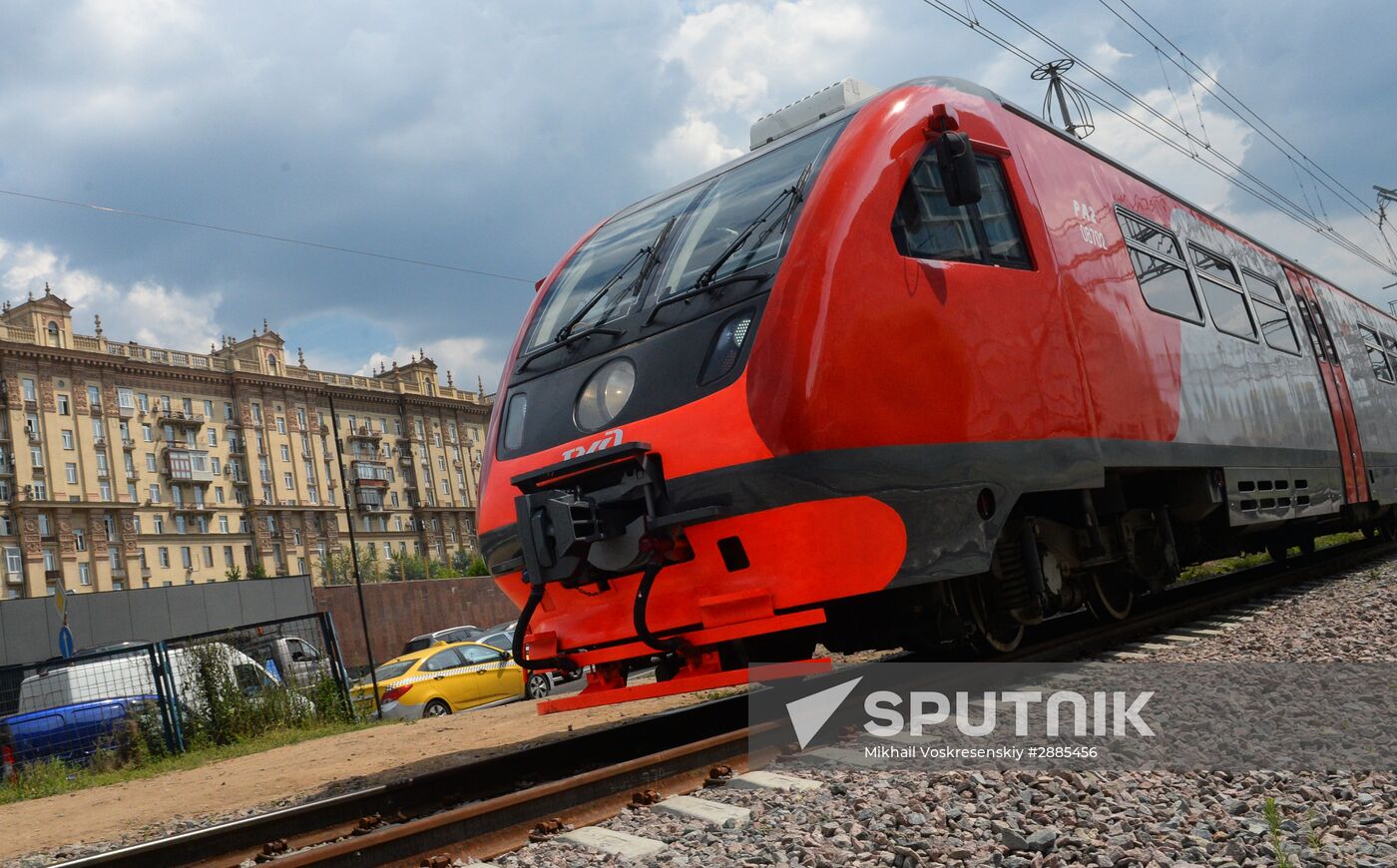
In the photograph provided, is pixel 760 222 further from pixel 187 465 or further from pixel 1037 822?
pixel 187 465

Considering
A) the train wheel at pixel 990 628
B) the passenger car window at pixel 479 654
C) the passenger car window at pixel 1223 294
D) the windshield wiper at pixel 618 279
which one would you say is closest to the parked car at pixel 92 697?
the passenger car window at pixel 479 654

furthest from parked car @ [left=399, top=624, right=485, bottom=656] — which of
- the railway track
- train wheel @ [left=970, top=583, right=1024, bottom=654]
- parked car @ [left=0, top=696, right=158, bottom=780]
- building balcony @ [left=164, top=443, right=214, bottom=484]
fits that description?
building balcony @ [left=164, top=443, right=214, bottom=484]

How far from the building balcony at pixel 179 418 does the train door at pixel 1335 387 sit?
278 feet

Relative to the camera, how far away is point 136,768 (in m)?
11.2

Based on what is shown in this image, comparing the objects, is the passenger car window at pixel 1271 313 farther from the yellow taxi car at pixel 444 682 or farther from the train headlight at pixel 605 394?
the yellow taxi car at pixel 444 682

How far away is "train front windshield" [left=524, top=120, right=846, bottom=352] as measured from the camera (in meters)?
5.91

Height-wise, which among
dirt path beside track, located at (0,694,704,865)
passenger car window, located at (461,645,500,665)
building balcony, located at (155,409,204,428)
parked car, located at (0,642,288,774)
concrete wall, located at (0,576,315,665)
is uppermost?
building balcony, located at (155,409,204,428)

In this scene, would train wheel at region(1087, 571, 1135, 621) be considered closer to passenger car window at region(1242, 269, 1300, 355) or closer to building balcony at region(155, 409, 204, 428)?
passenger car window at region(1242, 269, 1300, 355)

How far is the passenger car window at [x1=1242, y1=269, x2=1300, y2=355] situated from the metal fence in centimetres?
1065

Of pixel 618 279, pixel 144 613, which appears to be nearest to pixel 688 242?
pixel 618 279

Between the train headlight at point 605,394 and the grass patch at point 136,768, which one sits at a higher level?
the train headlight at point 605,394

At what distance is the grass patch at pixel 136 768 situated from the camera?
33.9 feet

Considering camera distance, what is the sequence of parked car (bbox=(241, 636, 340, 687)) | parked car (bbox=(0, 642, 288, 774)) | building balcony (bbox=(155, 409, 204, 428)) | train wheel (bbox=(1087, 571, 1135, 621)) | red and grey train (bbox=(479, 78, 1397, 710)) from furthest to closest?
building balcony (bbox=(155, 409, 204, 428)), parked car (bbox=(241, 636, 340, 687)), parked car (bbox=(0, 642, 288, 774)), train wheel (bbox=(1087, 571, 1135, 621)), red and grey train (bbox=(479, 78, 1397, 710))

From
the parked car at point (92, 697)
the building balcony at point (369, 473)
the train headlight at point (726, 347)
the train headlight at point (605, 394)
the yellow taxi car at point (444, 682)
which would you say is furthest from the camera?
the building balcony at point (369, 473)
